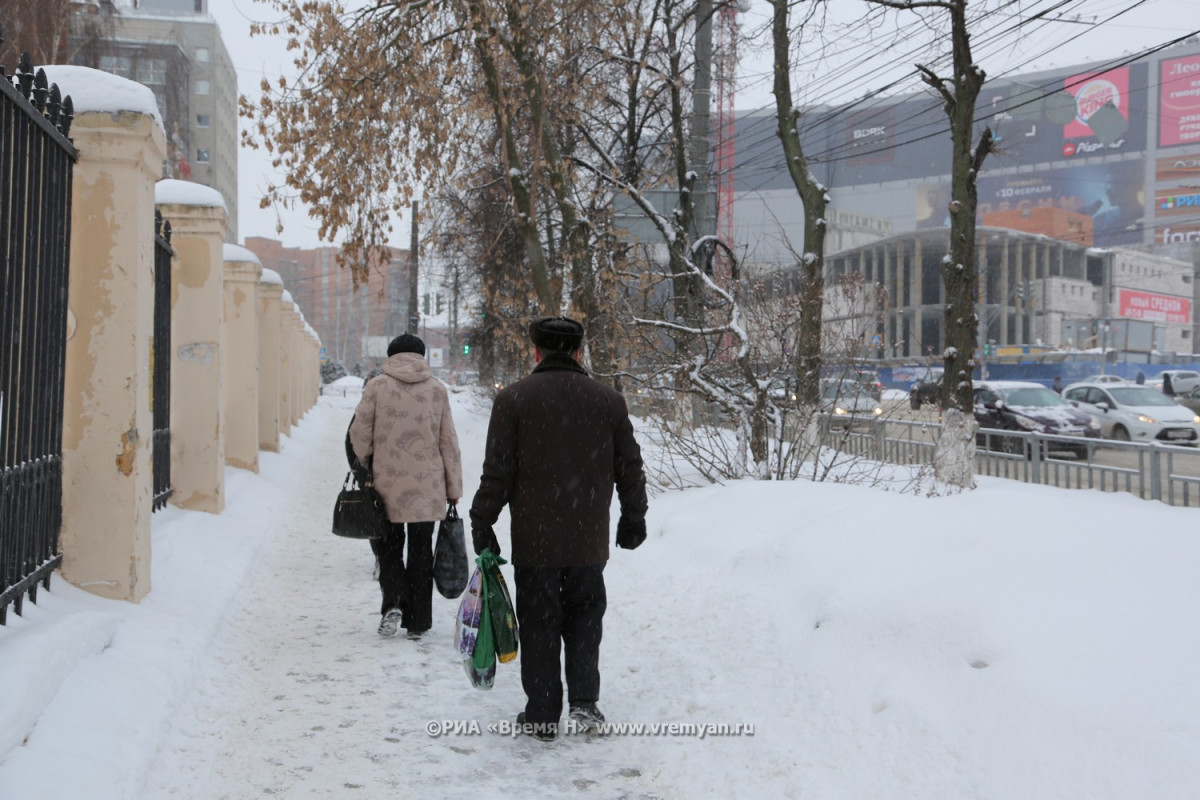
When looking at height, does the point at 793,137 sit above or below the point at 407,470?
above

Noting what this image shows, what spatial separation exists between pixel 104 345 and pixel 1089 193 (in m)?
94.4

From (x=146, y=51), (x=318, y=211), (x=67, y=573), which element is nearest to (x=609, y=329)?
(x=318, y=211)

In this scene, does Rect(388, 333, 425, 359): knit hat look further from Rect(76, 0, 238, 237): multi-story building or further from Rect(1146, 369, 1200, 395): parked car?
Rect(76, 0, 238, 237): multi-story building

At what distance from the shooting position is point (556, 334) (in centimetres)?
459

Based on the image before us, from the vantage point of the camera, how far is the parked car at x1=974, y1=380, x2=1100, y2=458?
19.2 metres

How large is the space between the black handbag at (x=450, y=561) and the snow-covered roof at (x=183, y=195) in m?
4.91

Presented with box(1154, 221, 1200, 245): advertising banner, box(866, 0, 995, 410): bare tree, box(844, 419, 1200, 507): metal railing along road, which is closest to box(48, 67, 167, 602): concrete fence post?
box(844, 419, 1200, 507): metal railing along road

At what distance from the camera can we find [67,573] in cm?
543

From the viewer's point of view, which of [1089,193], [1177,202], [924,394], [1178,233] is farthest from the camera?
[1089,193]

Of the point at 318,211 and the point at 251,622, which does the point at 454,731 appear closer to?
the point at 251,622

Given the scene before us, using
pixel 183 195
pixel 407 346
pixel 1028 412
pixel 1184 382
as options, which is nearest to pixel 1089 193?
Answer: pixel 1184 382

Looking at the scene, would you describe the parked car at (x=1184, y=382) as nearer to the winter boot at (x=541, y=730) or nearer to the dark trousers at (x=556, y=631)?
the dark trousers at (x=556, y=631)

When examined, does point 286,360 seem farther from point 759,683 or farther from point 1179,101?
point 1179,101

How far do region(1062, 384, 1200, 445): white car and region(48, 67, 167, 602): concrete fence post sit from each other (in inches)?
757
